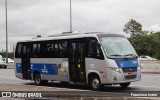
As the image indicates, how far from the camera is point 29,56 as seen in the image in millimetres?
23141

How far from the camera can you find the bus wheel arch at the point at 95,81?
17917 millimetres

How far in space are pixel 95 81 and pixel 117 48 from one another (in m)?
1.76

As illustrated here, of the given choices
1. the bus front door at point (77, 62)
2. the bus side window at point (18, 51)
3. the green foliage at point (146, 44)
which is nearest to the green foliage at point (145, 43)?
the green foliage at point (146, 44)

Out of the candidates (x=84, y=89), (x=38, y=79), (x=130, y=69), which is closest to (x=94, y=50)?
A: (x=130, y=69)

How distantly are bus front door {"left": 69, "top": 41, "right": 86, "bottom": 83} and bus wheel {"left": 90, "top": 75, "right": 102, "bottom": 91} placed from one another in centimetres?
60

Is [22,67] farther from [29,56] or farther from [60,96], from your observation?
[60,96]

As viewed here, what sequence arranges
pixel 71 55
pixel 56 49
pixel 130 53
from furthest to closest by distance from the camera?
pixel 56 49, pixel 71 55, pixel 130 53

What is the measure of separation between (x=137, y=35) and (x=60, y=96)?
80301 mm

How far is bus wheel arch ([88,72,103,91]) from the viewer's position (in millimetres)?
17917

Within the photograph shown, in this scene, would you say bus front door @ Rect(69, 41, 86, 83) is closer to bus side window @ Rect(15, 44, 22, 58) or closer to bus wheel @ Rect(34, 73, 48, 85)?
bus wheel @ Rect(34, 73, 48, 85)

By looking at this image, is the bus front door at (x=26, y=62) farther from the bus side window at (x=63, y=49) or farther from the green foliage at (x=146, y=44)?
the green foliage at (x=146, y=44)

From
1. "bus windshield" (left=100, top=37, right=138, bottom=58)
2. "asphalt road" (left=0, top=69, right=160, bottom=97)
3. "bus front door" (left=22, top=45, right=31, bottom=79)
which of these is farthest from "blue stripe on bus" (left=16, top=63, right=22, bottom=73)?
"bus windshield" (left=100, top=37, right=138, bottom=58)

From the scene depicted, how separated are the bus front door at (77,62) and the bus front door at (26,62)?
4277 mm

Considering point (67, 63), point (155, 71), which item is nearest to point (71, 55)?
point (67, 63)
